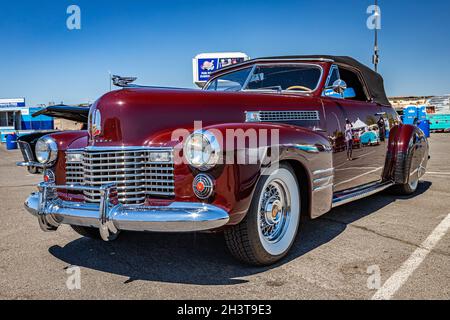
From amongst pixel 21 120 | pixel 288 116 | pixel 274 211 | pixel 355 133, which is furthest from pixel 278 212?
pixel 21 120

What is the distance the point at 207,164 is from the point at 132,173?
0.57m

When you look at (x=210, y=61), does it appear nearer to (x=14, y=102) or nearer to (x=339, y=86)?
(x=339, y=86)

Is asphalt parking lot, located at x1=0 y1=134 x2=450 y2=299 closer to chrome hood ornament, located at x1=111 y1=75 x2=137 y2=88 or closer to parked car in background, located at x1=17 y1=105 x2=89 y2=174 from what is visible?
parked car in background, located at x1=17 y1=105 x2=89 y2=174

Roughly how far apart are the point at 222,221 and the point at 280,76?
2.15 metres

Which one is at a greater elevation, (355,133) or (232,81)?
(232,81)

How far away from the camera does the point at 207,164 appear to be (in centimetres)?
253

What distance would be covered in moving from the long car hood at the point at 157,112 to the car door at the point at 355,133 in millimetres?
970

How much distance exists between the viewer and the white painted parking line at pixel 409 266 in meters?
2.42

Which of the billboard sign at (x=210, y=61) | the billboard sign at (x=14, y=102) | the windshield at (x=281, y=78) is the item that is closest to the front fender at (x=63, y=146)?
the windshield at (x=281, y=78)

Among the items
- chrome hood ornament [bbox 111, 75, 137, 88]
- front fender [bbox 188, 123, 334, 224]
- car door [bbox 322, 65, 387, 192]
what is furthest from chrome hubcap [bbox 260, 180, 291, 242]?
chrome hood ornament [bbox 111, 75, 137, 88]

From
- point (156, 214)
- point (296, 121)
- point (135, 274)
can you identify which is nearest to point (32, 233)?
point (135, 274)

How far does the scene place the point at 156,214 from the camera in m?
2.50

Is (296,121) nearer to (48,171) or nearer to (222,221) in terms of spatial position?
(222,221)

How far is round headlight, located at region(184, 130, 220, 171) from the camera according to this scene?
99.1 inches
